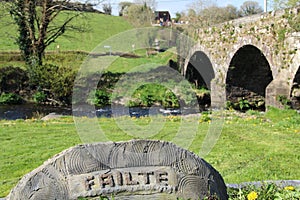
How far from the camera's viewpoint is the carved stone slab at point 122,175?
116 inches

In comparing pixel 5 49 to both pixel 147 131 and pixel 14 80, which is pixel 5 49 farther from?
pixel 147 131

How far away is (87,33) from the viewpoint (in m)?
33.0

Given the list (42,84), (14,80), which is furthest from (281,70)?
(14,80)

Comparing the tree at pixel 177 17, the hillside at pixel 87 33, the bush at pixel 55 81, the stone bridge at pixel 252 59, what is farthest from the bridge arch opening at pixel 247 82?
the tree at pixel 177 17

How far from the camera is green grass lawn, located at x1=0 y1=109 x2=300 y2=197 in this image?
6137mm

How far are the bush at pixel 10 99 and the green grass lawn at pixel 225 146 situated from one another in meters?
7.66

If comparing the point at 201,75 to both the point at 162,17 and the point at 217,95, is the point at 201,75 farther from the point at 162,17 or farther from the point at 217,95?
the point at 162,17

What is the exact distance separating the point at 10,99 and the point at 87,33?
50.0 ft

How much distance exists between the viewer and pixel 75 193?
9.68 feet

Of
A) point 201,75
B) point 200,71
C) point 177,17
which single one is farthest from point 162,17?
point 201,75

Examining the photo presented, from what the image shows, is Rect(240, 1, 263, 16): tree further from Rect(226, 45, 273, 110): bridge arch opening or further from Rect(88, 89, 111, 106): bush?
Rect(88, 89, 111, 106): bush

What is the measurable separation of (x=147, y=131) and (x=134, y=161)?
626 cm

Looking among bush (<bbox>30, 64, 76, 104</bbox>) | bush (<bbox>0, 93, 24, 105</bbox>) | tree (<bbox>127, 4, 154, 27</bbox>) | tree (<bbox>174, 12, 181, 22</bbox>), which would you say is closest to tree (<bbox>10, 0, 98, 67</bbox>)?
bush (<bbox>30, 64, 76, 104</bbox>)

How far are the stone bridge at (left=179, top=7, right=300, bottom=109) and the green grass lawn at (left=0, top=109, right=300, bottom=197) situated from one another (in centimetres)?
134
